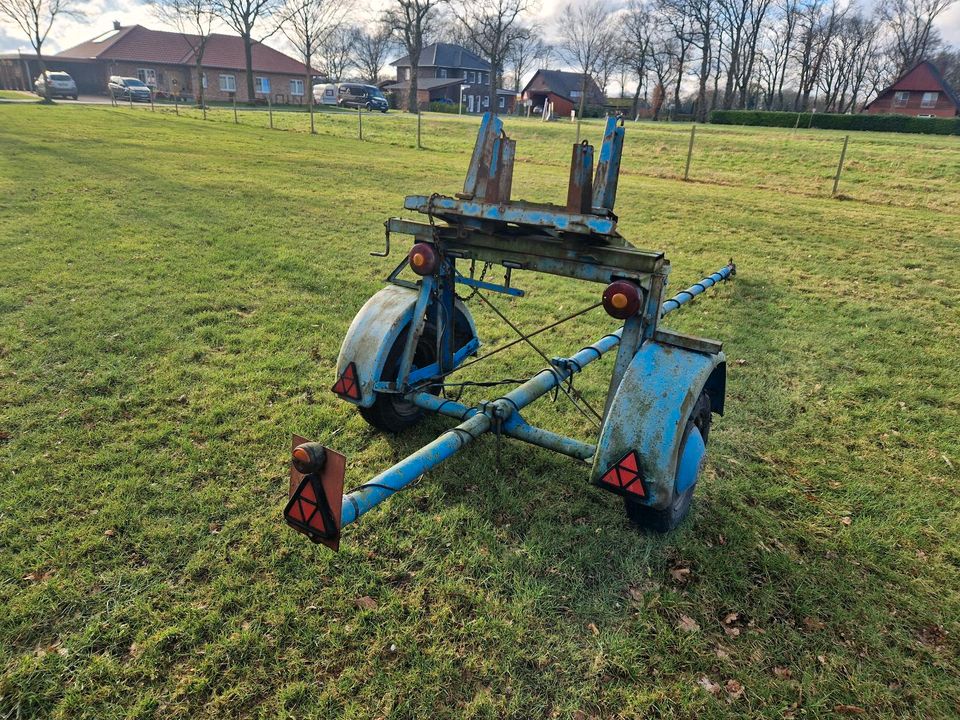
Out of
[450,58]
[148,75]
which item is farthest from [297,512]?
[450,58]

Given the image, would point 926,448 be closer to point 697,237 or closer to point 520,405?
point 520,405

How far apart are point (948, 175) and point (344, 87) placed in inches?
1704

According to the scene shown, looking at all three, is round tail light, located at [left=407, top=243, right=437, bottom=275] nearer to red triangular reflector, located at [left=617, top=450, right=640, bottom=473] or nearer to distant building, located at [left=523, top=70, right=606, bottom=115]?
red triangular reflector, located at [left=617, top=450, right=640, bottom=473]

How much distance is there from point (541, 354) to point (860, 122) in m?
48.3

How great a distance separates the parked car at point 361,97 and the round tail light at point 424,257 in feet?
164

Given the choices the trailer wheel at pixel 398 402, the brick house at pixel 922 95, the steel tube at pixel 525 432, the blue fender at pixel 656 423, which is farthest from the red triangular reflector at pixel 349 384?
the brick house at pixel 922 95

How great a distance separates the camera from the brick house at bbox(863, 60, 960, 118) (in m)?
57.2

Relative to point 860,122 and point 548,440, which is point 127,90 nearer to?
point 860,122

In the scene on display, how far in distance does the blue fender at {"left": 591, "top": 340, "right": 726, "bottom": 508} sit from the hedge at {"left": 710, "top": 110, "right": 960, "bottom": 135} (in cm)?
4674

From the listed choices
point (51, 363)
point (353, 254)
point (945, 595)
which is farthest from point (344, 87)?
point (945, 595)

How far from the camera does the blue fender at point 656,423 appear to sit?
2984 millimetres

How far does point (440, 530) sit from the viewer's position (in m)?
3.43

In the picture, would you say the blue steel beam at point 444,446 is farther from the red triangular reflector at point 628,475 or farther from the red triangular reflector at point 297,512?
the red triangular reflector at point 628,475

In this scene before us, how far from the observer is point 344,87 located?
49656 millimetres
